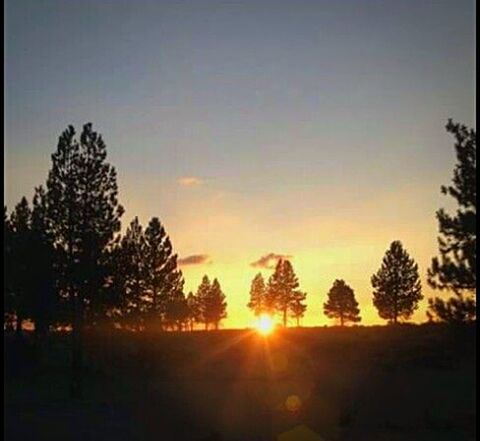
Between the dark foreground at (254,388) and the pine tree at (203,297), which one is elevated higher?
the pine tree at (203,297)

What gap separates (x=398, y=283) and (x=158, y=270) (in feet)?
93.7

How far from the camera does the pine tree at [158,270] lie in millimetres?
58344

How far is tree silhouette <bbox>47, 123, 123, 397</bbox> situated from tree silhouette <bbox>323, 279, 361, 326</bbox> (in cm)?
6269

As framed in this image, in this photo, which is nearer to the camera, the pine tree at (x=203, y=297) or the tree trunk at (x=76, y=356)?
the tree trunk at (x=76, y=356)

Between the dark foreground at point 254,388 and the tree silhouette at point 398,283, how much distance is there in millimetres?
6021

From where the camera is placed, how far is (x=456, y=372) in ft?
145

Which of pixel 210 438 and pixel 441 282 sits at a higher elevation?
pixel 441 282

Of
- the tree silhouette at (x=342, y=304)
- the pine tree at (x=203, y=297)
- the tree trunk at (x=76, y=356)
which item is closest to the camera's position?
the tree trunk at (x=76, y=356)

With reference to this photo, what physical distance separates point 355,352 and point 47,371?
2349cm

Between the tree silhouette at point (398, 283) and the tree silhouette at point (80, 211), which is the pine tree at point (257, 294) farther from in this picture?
the tree silhouette at point (80, 211)

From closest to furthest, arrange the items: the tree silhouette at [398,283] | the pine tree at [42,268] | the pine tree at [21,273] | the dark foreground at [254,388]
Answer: the dark foreground at [254,388], the pine tree at [42,268], the pine tree at [21,273], the tree silhouette at [398,283]

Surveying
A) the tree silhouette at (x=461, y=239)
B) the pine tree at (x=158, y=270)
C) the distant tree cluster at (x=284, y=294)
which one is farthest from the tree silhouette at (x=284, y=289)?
the tree silhouette at (x=461, y=239)

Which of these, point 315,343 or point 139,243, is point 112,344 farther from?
point 315,343

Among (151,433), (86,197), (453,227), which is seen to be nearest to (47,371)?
(86,197)
